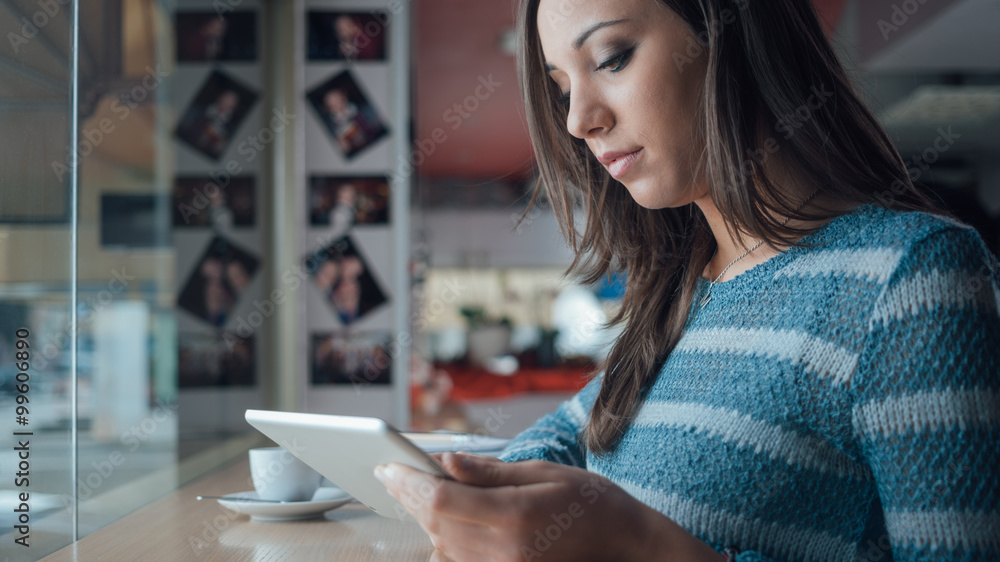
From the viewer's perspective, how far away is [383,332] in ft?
6.91

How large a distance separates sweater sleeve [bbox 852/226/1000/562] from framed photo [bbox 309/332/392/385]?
63.7 inches

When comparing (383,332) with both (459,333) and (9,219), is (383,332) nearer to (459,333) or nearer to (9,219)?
(9,219)

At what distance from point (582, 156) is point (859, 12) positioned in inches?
112

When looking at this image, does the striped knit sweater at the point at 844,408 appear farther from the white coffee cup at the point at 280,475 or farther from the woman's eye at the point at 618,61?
the white coffee cup at the point at 280,475

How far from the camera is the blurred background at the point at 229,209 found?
0.81 meters

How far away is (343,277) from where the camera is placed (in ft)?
6.81

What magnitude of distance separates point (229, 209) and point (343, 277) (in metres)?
0.34

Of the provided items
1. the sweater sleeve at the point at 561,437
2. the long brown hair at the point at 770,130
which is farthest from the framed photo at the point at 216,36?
the long brown hair at the point at 770,130

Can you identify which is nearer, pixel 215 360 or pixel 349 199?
pixel 215 360

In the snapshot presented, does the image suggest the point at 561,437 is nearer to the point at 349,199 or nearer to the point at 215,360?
the point at 215,360

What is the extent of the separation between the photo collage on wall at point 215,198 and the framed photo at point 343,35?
15cm

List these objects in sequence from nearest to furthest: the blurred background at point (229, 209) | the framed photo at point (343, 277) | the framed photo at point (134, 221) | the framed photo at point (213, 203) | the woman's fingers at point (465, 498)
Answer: the woman's fingers at point (465, 498), the blurred background at point (229, 209), the framed photo at point (134, 221), the framed photo at point (213, 203), the framed photo at point (343, 277)

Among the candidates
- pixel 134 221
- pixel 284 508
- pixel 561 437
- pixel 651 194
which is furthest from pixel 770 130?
pixel 134 221

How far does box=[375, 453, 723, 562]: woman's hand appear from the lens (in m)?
0.48
